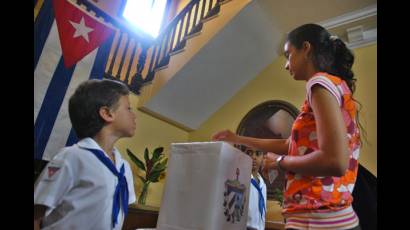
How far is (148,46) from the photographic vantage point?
11.9ft

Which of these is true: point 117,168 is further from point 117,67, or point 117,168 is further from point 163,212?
point 117,67

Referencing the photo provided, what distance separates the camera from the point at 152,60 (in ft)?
11.5

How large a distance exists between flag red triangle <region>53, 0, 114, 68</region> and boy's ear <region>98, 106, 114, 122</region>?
1711 mm

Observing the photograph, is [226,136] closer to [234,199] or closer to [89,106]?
[234,199]

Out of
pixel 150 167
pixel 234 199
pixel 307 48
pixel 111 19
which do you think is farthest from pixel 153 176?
pixel 307 48

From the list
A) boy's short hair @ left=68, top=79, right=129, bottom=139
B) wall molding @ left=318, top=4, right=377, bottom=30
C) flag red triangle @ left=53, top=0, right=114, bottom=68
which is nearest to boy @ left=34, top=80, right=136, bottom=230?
boy's short hair @ left=68, top=79, right=129, bottom=139

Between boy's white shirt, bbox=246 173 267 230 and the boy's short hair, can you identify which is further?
boy's white shirt, bbox=246 173 267 230

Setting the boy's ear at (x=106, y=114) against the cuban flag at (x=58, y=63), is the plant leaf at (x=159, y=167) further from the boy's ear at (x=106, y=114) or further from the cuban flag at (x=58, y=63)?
the boy's ear at (x=106, y=114)

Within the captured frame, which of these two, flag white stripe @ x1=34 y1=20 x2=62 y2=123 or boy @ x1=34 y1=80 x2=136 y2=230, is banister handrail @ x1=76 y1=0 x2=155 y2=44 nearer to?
flag white stripe @ x1=34 y1=20 x2=62 y2=123

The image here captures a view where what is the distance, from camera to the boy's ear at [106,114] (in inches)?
48.3

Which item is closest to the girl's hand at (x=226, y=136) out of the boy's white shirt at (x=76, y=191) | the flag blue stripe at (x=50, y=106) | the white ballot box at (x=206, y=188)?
the white ballot box at (x=206, y=188)

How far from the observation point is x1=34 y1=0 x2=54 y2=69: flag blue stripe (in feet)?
8.18

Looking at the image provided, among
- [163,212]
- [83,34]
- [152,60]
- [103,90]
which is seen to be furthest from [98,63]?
[163,212]

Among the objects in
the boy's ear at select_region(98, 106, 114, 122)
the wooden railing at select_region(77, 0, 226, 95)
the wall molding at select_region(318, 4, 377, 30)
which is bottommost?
the boy's ear at select_region(98, 106, 114, 122)
